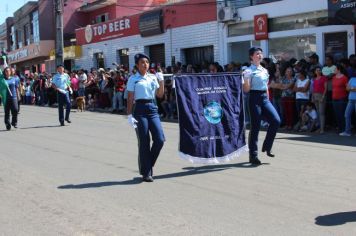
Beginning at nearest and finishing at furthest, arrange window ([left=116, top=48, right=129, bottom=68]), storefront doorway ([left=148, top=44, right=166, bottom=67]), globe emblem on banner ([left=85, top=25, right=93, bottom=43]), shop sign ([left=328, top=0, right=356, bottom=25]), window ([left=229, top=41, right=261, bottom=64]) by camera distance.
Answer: shop sign ([left=328, top=0, right=356, bottom=25]), window ([left=229, top=41, right=261, bottom=64]), storefront doorway ([left=148, top=44, right=166, bottom=67]), window ([left=116, top=48, right=129, bottom=68]), globe emblem on banner ([left=85, top=25, right=93, bottom=43])

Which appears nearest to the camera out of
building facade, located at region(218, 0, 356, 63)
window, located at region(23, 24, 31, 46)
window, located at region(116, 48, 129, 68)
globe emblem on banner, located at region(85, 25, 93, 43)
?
building facade, located at region(218, 0, 356, 63)

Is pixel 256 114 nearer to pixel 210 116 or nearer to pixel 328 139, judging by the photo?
pixel 210 116

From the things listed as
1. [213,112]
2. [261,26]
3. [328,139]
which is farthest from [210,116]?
[261,26]

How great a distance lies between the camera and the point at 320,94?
46.8ft

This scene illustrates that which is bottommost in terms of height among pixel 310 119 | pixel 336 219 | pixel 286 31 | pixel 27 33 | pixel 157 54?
pixel 336 219

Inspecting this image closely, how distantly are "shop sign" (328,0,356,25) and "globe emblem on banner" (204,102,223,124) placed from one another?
26.3ft

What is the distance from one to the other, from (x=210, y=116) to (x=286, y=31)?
1174 cm

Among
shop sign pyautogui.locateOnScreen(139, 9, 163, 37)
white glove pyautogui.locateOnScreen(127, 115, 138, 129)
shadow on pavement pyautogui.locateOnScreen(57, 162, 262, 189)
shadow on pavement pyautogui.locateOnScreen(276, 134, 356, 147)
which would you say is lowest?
shadow on pavement pyautogui.locateOnScreen(57, 162, 262, 189)

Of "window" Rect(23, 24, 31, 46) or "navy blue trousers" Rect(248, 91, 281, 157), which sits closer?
"navy blue trousers" Rect(248, 91, 281, 157)

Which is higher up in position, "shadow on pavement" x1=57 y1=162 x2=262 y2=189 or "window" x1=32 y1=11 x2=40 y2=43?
"window" x1=32 y1=11 x2=40 y2=43

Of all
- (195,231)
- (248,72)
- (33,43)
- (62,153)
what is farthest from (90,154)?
(33,43)

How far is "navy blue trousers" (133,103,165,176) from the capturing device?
8102 mm

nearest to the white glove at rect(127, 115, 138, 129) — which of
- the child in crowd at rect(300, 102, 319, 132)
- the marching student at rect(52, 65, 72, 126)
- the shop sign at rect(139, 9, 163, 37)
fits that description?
the child in crowd at rect(300, 102, 319, 132)

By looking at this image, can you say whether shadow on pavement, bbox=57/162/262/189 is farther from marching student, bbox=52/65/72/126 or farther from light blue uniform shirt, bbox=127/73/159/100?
marching student, bbox=52/65/72/126
